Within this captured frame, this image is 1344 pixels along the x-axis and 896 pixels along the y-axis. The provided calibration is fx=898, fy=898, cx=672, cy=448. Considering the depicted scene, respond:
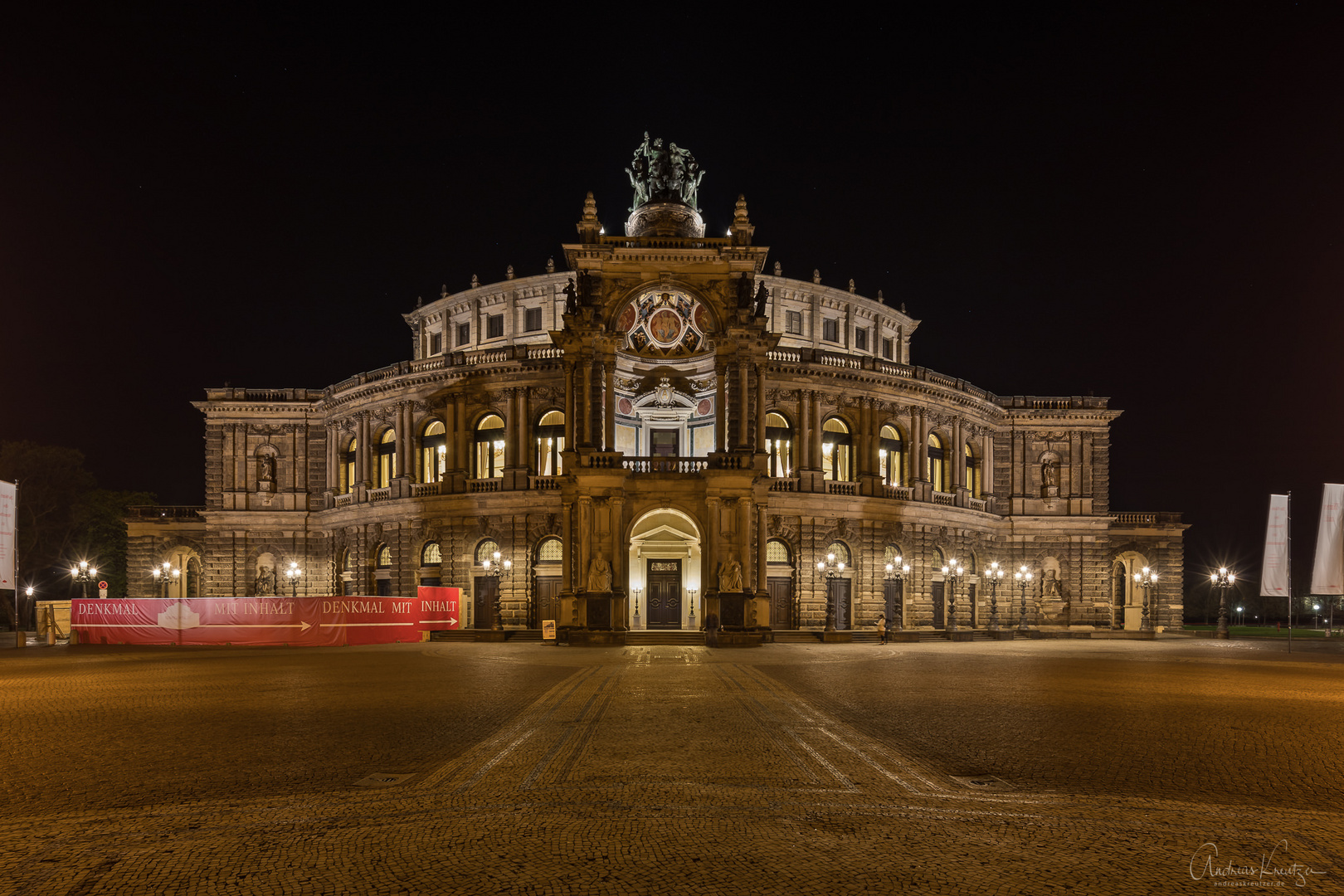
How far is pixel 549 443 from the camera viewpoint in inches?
2142

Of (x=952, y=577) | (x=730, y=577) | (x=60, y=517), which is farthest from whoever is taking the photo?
(x=60, y=517)

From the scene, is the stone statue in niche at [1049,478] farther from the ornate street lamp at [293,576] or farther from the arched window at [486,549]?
the ornate street lamp at [293,576]

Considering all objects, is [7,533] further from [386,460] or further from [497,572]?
[386,460]

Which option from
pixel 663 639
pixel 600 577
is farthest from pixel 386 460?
pixel 663 639

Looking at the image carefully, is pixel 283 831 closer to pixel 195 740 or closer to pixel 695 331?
pixel 195 740

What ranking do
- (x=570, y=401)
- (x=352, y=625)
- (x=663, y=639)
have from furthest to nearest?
(x=570, y=401) < (x=352, y=625) < (x=663, y=639)

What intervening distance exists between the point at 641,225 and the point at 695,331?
11586 millimetres

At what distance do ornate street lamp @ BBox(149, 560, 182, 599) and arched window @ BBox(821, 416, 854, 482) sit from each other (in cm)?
4682

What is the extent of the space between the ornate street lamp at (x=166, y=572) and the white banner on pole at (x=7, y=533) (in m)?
37.8

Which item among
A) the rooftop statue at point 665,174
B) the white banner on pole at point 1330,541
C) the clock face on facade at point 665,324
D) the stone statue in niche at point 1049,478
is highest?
the rooftop statue at point 665,174

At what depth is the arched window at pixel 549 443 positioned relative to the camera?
54.2 metres

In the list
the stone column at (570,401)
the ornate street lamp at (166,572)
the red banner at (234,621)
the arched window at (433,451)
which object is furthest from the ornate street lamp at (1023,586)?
the ornate street lamp at (166,572)

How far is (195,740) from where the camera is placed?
13.5m

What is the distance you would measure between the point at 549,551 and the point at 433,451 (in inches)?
428
